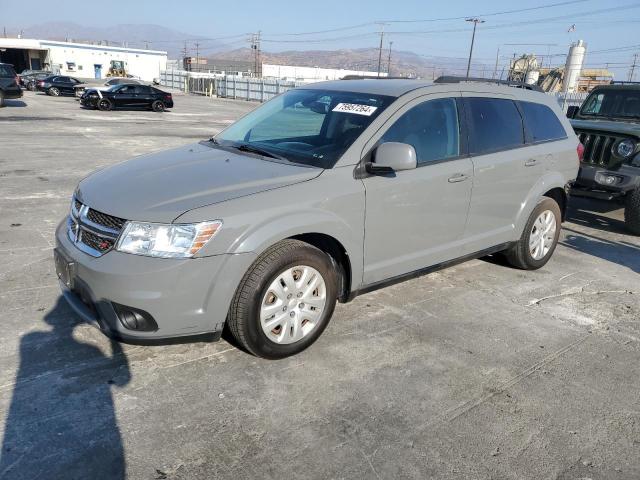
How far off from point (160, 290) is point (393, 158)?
1.71 metres

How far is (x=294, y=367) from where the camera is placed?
3.38 m

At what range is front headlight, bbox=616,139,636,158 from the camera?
6820 millimetres

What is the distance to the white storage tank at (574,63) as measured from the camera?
43.8 meters

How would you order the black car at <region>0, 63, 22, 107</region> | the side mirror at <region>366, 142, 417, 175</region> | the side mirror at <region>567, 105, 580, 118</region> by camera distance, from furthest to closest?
the black car at <region>0, 63, 22, 107</region>, the side mirror at <region>567, 105, 580, 118</region>, the side mirror at <region>366, 142, 417, 175</region>

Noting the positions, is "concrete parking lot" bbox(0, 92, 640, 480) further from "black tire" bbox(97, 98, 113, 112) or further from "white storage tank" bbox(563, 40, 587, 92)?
"white storage tank" bbox(563, 40, 587, 92)

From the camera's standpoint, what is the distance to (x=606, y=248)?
249 inches

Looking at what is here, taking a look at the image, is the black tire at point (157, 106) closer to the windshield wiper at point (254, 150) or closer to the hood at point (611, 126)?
the hood at point (611, 126)

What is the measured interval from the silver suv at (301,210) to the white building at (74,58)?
70.9 m

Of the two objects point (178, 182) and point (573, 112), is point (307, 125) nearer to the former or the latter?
point (178, 182)

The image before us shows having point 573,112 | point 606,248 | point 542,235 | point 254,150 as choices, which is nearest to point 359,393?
point 254,150

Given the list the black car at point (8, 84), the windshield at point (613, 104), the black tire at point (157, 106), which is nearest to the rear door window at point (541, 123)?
the windshield at point (613, 104)

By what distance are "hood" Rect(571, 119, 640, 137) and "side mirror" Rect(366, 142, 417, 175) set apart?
481 cm

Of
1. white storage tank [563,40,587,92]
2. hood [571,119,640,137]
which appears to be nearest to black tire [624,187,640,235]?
hood [571,119,640,137]

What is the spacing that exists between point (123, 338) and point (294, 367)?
105cm
